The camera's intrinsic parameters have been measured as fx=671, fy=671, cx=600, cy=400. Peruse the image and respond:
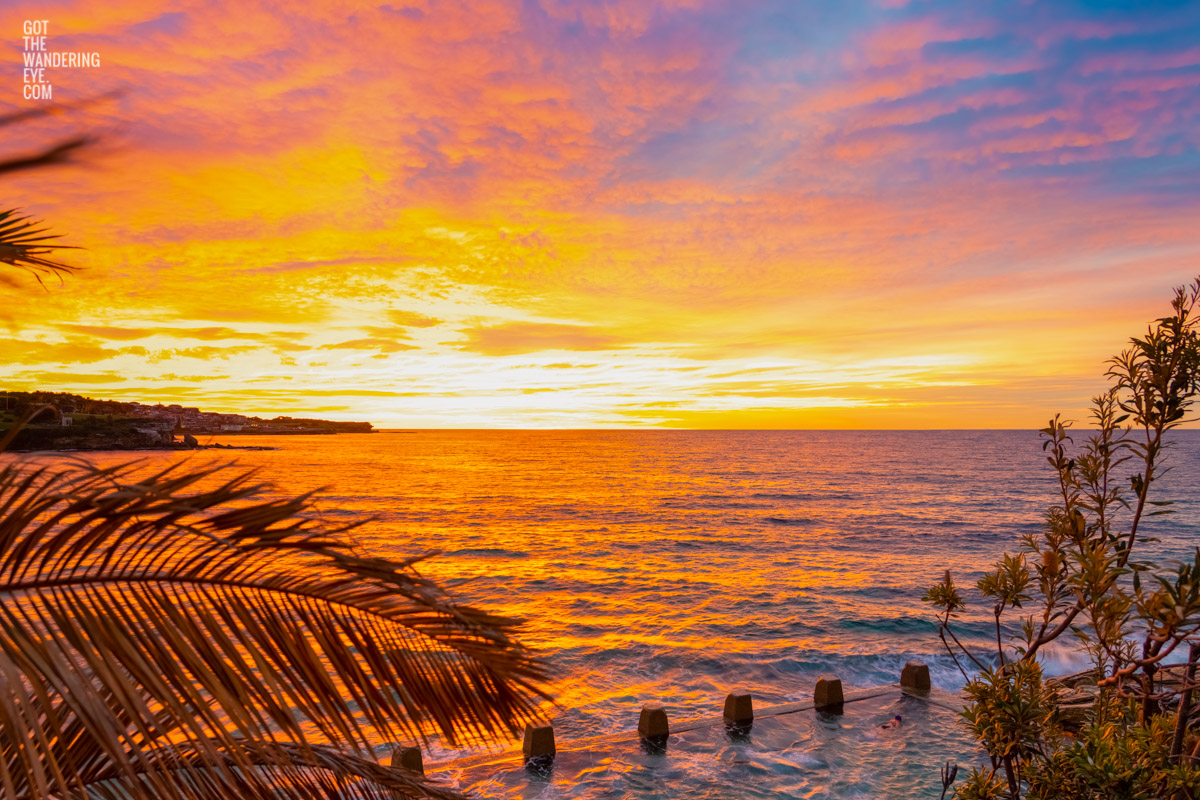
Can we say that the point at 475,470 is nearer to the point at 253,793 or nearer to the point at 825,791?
the point at 825,791

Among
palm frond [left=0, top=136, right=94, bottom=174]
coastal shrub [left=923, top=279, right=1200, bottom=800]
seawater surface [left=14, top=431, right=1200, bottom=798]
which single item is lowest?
seawater surface [left=14, top=431, right=1200, bottom=798]

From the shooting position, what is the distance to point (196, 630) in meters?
2.04

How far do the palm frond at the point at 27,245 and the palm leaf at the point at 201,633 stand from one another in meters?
1.01

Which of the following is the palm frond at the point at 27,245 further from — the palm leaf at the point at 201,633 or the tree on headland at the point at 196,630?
the palm leaf at the point at 201,633

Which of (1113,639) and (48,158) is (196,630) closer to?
(48,158)

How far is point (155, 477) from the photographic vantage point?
1.81m

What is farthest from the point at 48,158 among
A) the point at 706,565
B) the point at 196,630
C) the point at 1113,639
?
the point at 706,565

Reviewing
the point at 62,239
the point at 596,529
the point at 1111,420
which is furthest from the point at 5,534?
the point at 596,529

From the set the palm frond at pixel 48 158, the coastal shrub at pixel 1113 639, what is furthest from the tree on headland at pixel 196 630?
the coastal shrub at pixel 1113 639

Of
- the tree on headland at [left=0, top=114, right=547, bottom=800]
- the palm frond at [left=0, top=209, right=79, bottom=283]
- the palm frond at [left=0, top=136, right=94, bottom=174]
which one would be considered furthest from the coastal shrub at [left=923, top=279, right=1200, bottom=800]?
the palm frond at [left=0, top=209, right=79, bottom=283]

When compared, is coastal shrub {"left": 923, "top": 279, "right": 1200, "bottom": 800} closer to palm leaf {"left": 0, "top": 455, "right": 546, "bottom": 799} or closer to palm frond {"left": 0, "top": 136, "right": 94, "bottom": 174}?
palm leaf {"left": 0, "top": 455, "right": 546, "bottom": 799}

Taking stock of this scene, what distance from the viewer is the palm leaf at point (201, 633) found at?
5.40 ft

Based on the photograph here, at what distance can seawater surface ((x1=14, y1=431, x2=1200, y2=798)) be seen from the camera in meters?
18.9

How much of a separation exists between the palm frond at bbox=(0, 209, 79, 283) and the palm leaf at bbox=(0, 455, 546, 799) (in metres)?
1.01
